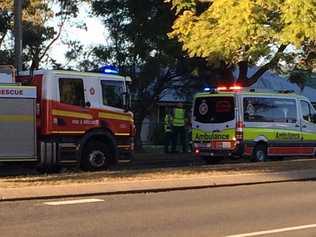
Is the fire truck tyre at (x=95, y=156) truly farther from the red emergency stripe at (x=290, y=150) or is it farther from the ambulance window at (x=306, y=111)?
the ambulance window at (x=306, y=111)

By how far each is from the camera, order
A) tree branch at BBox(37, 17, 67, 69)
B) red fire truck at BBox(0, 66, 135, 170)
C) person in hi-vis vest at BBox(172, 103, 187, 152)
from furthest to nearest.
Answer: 1. tree branch at BBox(37, 17, 67, 69)
2. person in hi-vis vest at BBox(172, 103, 187, 152)
3. red fire truck at BBox(0, 66, 135, 170)

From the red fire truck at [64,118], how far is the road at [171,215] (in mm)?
4838

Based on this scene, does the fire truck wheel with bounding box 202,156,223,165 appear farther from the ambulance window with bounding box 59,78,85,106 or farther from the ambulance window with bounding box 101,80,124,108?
the ambulance window with bounding box 59,78,85,106

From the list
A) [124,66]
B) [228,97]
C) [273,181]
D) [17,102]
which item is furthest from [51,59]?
[273,181]

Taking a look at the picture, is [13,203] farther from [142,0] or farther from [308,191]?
[142,0]

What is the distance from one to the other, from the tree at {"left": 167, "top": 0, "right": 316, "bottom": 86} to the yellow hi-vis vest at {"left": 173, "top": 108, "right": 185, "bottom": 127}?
8.45m

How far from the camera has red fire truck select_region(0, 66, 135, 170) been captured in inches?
725

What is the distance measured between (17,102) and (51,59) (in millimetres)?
16773

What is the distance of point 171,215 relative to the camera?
38.5 feet

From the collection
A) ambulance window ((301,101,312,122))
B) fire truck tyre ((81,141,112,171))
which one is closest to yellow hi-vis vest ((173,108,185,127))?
ambulance window ((301,101,312,122))

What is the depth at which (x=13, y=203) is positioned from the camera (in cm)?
1338

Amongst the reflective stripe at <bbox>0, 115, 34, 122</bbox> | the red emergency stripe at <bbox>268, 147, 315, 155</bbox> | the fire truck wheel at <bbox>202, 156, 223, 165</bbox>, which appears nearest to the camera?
the reflective stripe at <bbox>0, 115, 34, 122</bbox>

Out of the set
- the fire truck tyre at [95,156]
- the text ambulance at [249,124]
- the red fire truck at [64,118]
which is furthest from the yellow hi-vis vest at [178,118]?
the fire truck tyre at [95,156]

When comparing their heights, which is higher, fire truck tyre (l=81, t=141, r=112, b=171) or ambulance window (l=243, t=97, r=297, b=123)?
ambulance window (l=243, t=97, r=297, b=123)
